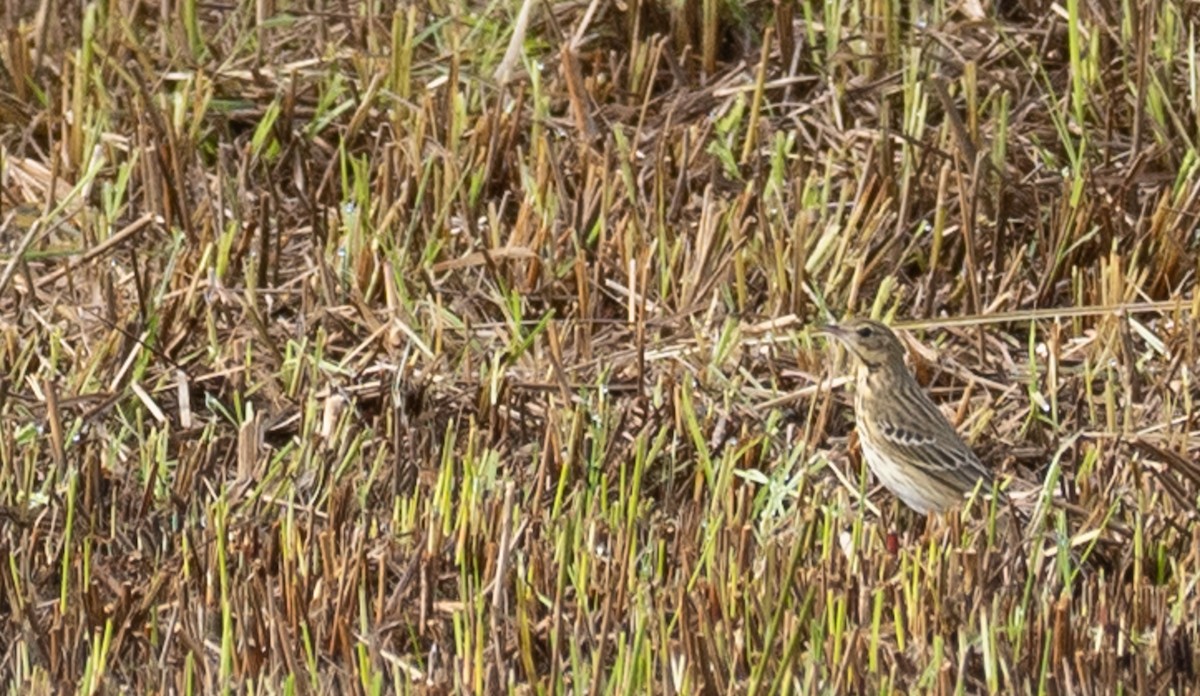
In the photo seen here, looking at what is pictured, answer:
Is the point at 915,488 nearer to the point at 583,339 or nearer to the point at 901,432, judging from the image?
the point at 901,432

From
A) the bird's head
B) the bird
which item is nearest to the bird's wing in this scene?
the bird

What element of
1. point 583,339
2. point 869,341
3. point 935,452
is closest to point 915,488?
point 935,452

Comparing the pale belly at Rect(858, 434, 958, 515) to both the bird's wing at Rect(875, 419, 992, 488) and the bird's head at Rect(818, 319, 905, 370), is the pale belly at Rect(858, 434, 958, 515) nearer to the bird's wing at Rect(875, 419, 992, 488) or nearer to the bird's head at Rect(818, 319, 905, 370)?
the bird's wing at Rect(875, 419, 992, 488)

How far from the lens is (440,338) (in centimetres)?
675

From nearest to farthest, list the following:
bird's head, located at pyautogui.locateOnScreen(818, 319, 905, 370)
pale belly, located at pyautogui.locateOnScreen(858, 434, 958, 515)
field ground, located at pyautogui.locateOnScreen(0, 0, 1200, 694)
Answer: field ground, located at pyautogui.locateOnScreen(0, 0, 1200, 694) → pale belly, located at pyautogui.locateOnScreen(858, 434, 958, 515) → bird's head, located at pyautogui.locateOnScreen(818, 319, 905, 370)

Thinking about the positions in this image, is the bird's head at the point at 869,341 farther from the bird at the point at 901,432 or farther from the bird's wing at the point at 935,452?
the bird's wing at the point at 935,452

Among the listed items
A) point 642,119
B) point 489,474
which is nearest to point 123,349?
point 489,474

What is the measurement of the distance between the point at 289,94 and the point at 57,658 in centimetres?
346

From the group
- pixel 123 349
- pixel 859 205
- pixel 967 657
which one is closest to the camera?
pixel 967 657

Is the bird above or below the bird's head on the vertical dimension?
below

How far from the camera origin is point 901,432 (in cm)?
599

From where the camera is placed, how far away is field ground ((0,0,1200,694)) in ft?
16.2

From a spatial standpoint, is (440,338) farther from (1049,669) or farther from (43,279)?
(1049,669)

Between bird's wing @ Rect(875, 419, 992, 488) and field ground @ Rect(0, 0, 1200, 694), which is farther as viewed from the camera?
bird's wing @ Rect(875, 419, 992, 488)
